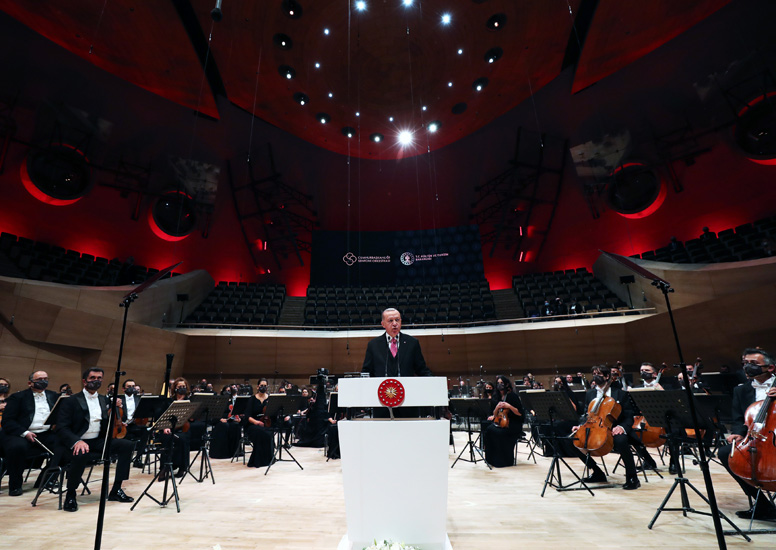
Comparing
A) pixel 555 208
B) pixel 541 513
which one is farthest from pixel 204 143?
pixel 541 513

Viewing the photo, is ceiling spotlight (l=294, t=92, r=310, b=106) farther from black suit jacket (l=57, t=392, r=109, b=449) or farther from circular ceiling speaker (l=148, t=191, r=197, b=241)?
black suit jacket (l=57, t=392, r=109, b=449)

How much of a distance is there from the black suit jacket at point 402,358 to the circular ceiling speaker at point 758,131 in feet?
47.0

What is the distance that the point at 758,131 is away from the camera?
1148 centimetres

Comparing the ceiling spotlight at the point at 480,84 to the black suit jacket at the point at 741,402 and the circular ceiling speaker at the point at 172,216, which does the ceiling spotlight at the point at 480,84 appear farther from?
the black suit jacket at the point at 741,402

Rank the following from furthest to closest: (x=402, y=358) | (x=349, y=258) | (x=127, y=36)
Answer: (x=349, y=258) < (x=127, y=36) < (x=402, y=358)

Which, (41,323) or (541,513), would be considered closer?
(541,513)

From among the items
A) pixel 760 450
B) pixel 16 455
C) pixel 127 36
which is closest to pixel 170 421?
pixel 16 455

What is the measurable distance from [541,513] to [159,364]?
12.2m

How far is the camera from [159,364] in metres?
12.2

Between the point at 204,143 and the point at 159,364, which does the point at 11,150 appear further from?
the point at 159,364

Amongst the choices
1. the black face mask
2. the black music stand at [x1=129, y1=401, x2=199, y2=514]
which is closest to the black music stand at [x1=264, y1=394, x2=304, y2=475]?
the black music stand at [x1=129, y1=401, x2=199, y2=514]

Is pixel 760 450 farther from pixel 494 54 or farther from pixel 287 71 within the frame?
pixel 287 71

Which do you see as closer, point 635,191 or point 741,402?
point 741,402

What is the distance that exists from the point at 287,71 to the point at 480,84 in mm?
7031
